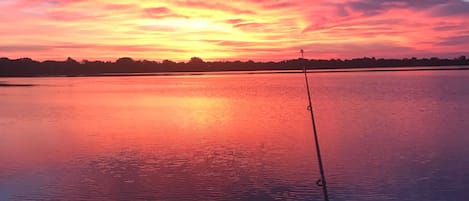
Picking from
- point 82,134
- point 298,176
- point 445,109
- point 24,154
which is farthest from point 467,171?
point 445,109

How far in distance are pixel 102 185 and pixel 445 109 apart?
15.5m

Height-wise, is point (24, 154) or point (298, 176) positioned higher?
point (24, 154)

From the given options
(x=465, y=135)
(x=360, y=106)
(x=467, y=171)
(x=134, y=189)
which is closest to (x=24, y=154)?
(x=134, y=189)

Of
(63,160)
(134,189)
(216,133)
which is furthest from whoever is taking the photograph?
(216,133)

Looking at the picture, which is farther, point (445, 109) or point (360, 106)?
point (360, 106)

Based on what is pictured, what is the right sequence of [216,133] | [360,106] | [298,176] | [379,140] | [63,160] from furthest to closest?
[360,106] < [216,133] < [379,140] < [63,160] < [298,176]

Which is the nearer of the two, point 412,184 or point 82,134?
point 412,184

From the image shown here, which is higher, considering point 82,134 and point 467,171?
point 82,134

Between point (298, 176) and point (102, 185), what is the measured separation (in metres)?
3.18

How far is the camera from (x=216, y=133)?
15188mm

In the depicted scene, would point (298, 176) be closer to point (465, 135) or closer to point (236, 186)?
point (236, 186)

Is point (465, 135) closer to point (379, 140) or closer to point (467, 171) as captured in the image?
point (379, 140)

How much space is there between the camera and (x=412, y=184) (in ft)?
29.7

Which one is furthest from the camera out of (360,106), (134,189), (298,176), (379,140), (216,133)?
(360,106)
